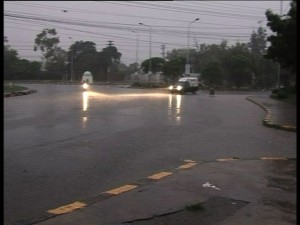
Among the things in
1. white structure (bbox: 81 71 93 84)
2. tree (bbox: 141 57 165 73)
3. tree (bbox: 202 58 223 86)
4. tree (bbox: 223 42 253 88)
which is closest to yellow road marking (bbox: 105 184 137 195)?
white structure (bbox: 81 71 93 84)

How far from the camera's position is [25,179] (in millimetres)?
7020

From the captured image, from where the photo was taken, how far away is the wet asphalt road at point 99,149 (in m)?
6.44

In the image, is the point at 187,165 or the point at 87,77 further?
the point at 87,77

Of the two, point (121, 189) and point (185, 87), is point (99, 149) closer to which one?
point (121, 189)

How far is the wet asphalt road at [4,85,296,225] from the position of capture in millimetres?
6441

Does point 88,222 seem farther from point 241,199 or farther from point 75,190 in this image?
point 241,199

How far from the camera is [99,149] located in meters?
9.95

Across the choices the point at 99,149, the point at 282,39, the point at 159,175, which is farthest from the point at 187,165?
the point at 282,39

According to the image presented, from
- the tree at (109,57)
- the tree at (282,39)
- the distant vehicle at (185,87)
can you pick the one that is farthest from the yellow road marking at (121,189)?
the distant vehicle at (185,87)

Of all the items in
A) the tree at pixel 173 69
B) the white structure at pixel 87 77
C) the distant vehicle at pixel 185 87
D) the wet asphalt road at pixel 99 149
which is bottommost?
the wet asphalt road at pixel 99 149

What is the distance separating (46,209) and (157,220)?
1.40 metres

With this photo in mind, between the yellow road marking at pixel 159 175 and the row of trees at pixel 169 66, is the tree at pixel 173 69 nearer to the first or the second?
the row of trees at pixel 169 66

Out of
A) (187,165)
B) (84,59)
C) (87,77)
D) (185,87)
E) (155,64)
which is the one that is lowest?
(187,165)

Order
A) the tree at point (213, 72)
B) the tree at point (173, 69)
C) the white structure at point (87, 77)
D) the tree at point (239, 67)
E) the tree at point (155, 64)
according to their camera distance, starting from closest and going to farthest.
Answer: the white structure at point (87, 77) < the tree at point (173, 69) < the tree at point (155, 64) < the tree at point (239, 67) < the tree at point (213, 72)
